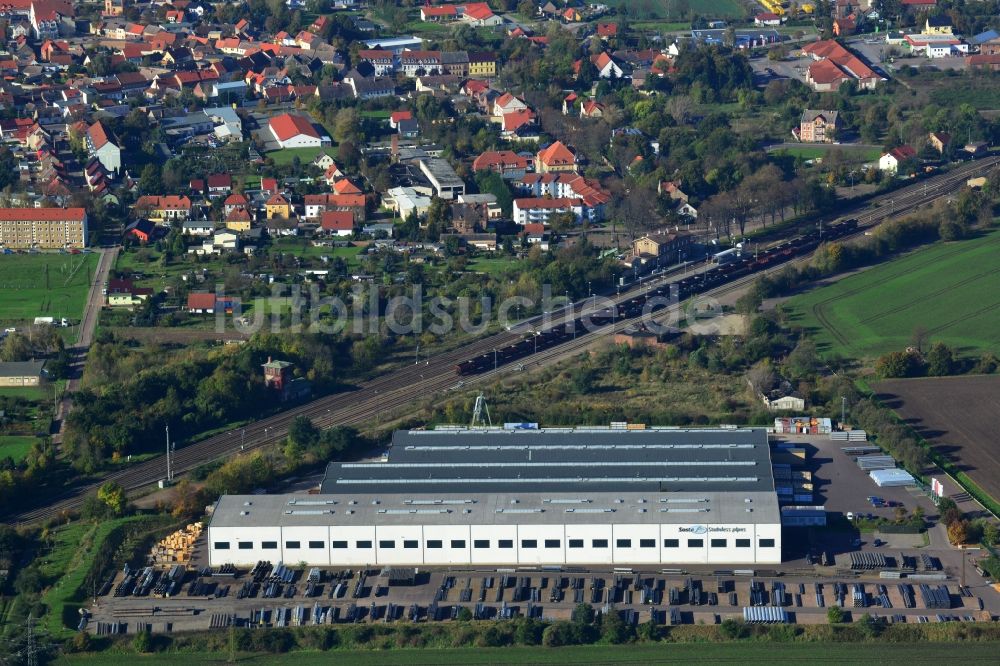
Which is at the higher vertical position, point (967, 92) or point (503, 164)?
point (967, 92)

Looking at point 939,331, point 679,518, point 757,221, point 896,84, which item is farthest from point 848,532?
point 896,84

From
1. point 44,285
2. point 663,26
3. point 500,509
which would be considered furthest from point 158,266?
point 663,26

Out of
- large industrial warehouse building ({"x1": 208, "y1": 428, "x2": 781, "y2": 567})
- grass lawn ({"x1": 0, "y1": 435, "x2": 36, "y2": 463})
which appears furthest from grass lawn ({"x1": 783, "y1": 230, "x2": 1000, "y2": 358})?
grass lawn ({"x1": 0, "y1": 435, "x2": 36, "y2": 463})

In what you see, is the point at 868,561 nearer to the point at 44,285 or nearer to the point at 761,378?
the point at 761,378

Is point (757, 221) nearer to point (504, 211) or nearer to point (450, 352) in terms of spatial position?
point (504, 211)

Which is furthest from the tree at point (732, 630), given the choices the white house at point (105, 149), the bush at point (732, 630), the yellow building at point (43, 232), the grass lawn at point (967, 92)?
the grass lawn at point (967, 92)

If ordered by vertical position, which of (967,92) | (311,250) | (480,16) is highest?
(480,16)
